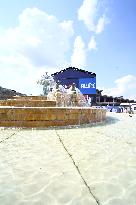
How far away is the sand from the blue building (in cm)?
3346

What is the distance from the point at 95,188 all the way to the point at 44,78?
882 inches

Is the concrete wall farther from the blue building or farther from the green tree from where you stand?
the blue building

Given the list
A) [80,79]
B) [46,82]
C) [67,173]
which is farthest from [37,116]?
[80,79]

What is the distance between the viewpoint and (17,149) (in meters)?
4.73

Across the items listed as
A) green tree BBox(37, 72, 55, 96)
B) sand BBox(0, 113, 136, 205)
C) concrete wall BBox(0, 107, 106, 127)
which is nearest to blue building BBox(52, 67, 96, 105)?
green tree BBox(37, 72, 55, 96)

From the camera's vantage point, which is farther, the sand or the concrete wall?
the concrete wall

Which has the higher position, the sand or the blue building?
the blue building

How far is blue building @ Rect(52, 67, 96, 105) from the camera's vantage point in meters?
38.7

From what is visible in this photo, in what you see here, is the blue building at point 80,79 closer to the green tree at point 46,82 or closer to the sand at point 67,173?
the green tree at point 46,82

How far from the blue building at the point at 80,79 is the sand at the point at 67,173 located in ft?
110

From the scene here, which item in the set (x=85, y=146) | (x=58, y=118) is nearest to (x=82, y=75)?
(x=58, y=118)

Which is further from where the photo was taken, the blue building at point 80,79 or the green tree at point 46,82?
the blue building at point 80,79

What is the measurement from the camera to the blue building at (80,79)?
3869cm

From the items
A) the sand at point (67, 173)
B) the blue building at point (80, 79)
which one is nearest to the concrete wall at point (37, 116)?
the sand at point (67, 173)
